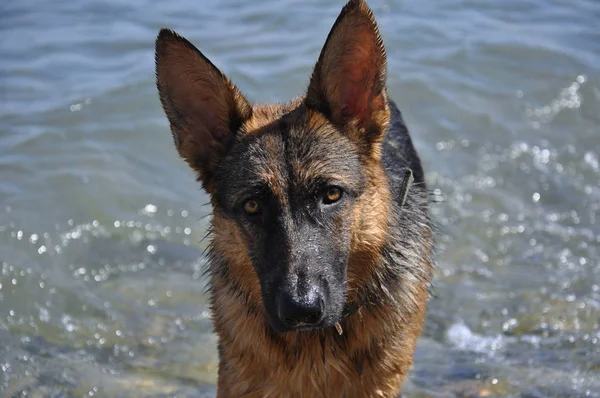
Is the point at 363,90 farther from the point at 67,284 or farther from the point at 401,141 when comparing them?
the point at 67,284

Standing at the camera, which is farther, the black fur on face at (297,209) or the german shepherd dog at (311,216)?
the german shepherd dog at (311,216)

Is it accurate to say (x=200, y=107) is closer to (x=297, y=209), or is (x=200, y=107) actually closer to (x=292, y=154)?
(x=292, y=154)

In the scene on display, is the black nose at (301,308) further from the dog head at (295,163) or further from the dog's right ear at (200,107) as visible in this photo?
the dog's right ear at (200,107)

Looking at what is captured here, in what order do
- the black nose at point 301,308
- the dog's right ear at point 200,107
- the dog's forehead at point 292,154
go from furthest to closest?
the dog's right ear at point 200,107 < the dog's forehead at point 292,154 < the black nose at point 301,308

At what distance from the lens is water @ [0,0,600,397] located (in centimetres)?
607

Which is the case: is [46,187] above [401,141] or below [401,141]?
below

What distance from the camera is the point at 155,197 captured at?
837 centimetres

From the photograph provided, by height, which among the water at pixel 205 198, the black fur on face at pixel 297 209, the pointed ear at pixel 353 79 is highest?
the pointed ear at pixel 353 79

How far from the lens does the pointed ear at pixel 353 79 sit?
13.2 feet

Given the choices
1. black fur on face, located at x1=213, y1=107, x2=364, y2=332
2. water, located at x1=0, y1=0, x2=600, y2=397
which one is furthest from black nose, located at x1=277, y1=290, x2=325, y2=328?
water, located at x1=0, y1=0, x2=600, y2=397

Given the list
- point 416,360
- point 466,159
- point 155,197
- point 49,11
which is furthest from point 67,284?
point 49,11

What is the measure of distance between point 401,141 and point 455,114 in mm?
4746

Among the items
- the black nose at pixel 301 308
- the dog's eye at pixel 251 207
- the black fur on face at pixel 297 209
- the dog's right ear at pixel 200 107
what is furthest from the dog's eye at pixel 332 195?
the dog's right ear at pixel 200 107

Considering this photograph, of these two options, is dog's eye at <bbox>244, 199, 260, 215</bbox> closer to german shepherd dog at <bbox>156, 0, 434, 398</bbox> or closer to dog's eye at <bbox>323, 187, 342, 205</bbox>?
german shepherd dog at <bbox>156, 0, 434, 398</bbox>
